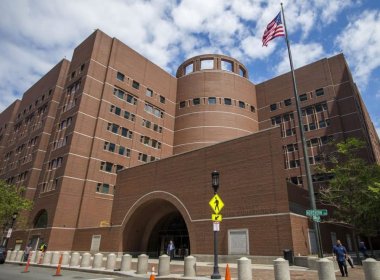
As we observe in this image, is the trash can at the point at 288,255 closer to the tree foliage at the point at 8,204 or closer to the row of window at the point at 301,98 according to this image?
the tree foliage at the point at 8,204

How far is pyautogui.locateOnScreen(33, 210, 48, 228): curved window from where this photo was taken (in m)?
41.8

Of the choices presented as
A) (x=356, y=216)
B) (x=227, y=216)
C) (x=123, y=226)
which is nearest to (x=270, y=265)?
(x=227, y=216)

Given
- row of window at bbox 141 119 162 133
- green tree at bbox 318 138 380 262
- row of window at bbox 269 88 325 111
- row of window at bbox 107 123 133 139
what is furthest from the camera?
row of window at bbox 141 119 162 133

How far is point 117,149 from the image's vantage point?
4762 cm

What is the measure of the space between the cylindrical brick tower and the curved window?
24.4m

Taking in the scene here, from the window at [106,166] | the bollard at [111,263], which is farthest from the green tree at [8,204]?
the bollard at [111,263]

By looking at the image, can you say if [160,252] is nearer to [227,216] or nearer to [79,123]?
[227,216]

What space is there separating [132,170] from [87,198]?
10286mm

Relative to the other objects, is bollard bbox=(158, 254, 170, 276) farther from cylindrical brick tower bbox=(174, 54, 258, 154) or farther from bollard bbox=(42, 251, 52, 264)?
cylindrical brick tower bbox=(174, 54, 258, 154)

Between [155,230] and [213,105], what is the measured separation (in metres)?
28.0

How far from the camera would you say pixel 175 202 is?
30.2 meters

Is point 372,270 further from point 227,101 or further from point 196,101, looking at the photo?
point 196,101

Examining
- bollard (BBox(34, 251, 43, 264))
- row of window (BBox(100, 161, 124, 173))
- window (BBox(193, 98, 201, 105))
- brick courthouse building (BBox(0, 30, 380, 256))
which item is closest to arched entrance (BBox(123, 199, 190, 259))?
brick courthouse building (BBox(0, 30, 380, 256))

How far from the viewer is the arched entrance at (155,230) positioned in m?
33.8
